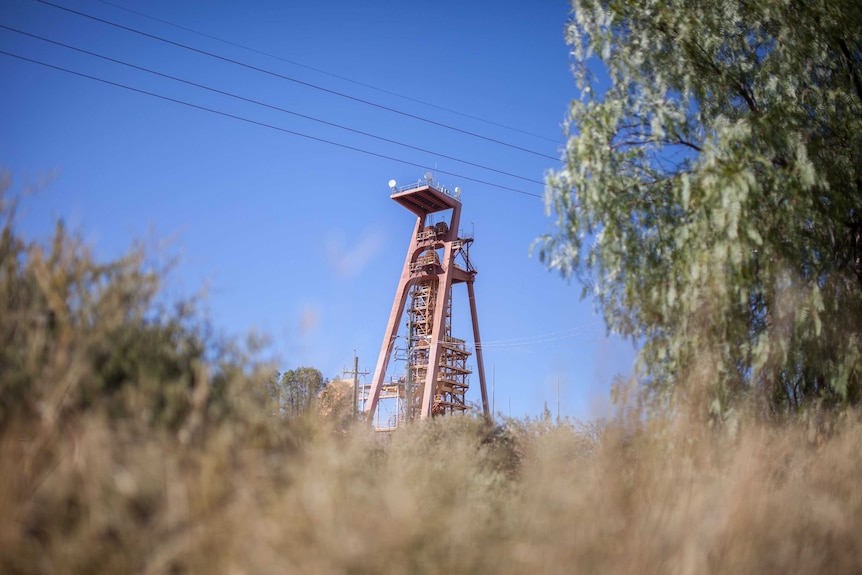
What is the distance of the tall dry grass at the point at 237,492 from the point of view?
2.54 m

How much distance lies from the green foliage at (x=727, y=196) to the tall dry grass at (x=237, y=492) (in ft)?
8.60

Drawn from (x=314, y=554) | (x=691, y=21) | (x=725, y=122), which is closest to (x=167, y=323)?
(x=314, y=554)

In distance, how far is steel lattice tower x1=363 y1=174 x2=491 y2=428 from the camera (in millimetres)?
37125

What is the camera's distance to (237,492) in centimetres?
284

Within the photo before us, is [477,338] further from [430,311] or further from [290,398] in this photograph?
[290,398]

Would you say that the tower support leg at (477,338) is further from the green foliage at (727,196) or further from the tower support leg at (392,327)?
the green foliage at (727,196)

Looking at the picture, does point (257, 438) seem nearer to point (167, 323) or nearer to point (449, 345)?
point (167, 323)

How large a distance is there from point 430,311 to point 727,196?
32.6 meters

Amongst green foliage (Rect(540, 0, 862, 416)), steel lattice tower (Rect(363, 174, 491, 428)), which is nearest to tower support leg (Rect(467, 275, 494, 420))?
steel lattice tower (Rect(363, 174, 491, 428))

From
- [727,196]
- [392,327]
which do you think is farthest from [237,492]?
[392,327]

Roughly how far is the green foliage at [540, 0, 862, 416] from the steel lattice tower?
27768 mm

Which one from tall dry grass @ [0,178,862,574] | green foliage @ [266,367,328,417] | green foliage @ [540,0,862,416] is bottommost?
tall dry grass @ [0,178,862,574]

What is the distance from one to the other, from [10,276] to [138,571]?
2117 mm

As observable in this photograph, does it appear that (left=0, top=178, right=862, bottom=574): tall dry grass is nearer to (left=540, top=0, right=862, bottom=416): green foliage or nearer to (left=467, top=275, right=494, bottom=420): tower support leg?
(left=540, top=0, right=862, bottom=416): green foliage
